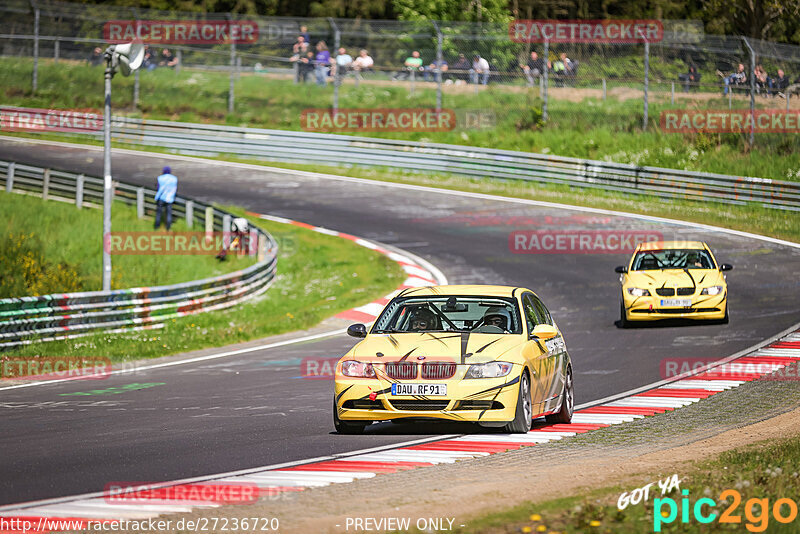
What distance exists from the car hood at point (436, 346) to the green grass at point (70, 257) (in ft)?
45.8

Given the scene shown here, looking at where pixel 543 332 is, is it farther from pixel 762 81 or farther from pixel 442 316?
pixel 762 81

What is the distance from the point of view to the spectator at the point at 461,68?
37438 mm

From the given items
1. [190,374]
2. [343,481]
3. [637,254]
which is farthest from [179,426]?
[637,254]

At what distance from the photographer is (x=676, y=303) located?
1855 cm

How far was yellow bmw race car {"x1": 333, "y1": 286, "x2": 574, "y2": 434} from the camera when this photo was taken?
9602 millimetres

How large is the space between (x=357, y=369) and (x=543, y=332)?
69.5 inches

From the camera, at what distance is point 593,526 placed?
6188 mm

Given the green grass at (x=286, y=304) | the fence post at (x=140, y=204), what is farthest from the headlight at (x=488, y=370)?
the fence post at (x=140, y=204)

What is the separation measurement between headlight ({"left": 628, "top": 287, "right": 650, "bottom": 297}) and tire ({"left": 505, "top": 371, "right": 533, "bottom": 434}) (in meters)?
9.00

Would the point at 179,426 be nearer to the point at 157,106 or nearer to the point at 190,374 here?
the point at 190,374

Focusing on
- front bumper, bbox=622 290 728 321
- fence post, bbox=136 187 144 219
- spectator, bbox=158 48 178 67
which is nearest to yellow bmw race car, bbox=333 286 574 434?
front bumper, bbox=622 290 728 321

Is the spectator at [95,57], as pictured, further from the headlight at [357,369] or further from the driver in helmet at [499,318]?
the headlight at [357,369]

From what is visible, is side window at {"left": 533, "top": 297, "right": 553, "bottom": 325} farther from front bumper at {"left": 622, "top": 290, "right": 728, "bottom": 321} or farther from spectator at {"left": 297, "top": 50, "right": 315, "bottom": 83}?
spectator at {"left": 297, "top": 50, "right": 315, "bottom": 83}

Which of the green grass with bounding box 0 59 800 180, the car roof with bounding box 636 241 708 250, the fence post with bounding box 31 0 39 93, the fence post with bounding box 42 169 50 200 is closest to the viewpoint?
the car roof with bounding box 636 241 708 250
